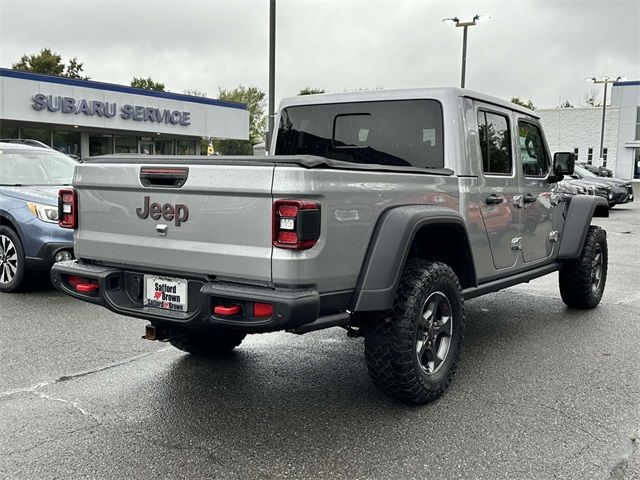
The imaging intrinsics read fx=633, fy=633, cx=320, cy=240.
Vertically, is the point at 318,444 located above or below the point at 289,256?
below

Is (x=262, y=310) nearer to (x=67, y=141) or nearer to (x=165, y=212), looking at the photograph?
(x=165, y=212)

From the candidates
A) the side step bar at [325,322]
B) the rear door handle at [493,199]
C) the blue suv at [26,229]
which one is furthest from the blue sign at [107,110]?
the side step bar at [325,322]

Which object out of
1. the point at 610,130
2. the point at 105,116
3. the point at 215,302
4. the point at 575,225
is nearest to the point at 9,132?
the point at 105,116

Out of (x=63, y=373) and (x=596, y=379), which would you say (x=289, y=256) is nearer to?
(x=63, y=373)

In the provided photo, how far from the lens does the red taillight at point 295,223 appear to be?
304 cm

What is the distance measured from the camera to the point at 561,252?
5992mm

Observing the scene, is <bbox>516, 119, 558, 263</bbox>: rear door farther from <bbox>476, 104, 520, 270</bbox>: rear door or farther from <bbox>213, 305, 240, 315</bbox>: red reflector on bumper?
<bbox>213, 305, 240, 315</bbox>: red reflector on bumper

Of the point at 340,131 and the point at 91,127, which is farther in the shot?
the point at 91,127

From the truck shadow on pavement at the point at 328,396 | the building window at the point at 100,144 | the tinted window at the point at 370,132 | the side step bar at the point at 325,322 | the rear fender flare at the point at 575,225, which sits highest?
the building window at the point at 100,144

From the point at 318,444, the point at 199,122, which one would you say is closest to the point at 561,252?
the point at 318,444

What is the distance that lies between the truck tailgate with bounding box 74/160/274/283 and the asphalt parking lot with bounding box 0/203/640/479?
2.98ft

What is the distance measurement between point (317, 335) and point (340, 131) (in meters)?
1.82

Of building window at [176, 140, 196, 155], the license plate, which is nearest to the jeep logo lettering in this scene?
the license plate

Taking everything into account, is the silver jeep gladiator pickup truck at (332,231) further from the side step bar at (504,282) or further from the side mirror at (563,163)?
Answer: the side mirror at (563,163)
